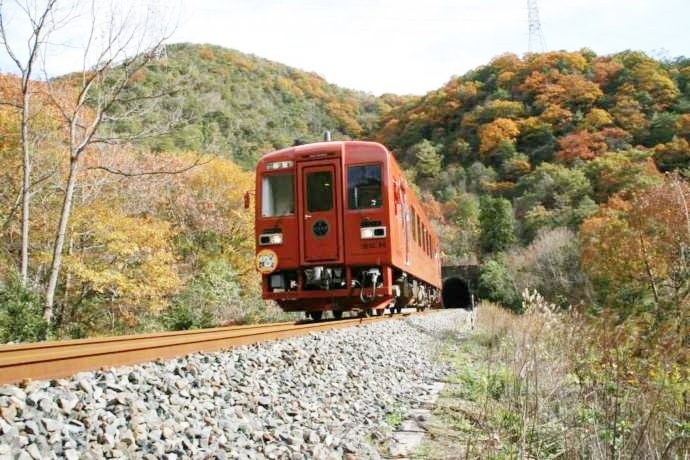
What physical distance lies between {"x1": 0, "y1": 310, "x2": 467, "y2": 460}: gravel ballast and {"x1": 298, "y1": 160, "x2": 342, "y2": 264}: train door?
407 cm

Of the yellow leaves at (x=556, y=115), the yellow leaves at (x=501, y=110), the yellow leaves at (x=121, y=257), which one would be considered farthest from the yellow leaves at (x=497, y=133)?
the yellow leaves at (x=121, y=257)

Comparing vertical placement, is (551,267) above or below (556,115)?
below

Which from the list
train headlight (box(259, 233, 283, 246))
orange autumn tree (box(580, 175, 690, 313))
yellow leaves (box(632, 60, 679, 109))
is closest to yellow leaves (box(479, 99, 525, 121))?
yellow leaves (box(632, 60, 679, 109))

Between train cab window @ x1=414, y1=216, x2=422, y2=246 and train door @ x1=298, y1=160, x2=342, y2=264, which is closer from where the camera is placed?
train door @ x1=298, y1=160, x2=342, y2=264

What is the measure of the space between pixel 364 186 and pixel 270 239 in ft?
6.31

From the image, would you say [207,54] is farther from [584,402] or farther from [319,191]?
[584,402]

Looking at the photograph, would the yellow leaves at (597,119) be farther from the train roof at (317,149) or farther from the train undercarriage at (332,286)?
the train undercarriage at (332,286)

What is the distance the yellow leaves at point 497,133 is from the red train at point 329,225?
57.5m

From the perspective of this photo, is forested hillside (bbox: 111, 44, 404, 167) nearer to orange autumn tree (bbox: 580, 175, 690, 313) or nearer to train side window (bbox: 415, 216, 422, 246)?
train side window (bbox: 415, 216, 422, 246)

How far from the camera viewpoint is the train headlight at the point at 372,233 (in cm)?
1007

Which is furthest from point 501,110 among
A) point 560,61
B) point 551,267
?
point 551,267

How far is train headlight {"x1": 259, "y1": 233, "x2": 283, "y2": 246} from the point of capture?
10445 millimetres

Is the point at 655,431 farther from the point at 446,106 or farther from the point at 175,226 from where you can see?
the point at 446,106

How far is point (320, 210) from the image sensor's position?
1043cm
